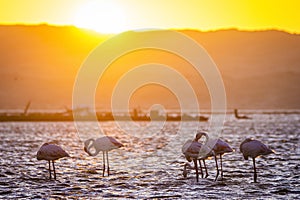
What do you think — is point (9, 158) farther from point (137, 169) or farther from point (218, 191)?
point (218, 191)

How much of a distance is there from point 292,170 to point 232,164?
4558 millimetres

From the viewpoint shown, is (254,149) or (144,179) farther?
(144,179)

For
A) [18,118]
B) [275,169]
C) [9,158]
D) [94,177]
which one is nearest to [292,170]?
[275,169]

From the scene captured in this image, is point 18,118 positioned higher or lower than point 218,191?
higher

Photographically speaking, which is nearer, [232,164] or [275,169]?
[275,169]

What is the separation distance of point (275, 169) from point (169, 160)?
8.10 m

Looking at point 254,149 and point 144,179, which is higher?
point 254,149

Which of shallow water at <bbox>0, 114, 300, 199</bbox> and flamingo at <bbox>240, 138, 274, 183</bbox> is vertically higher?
flamingo at <bbox>240, 138, 274, 183</bbox>

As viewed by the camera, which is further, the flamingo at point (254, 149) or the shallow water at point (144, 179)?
the flamingo at point (254, 149)

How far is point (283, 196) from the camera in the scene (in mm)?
23328

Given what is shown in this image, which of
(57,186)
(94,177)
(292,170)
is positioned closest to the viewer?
(57,186)

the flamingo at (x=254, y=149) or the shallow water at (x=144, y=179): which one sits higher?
the flamingo at (x=254, y=149)

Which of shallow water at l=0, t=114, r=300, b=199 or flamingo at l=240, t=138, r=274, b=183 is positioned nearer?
shallow water at l=0, t=114, r=300, b=199

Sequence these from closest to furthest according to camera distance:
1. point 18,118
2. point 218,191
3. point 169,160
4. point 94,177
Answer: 1. point 218,191
2. point 94,177
3. point 169,160
4. point 18,118
